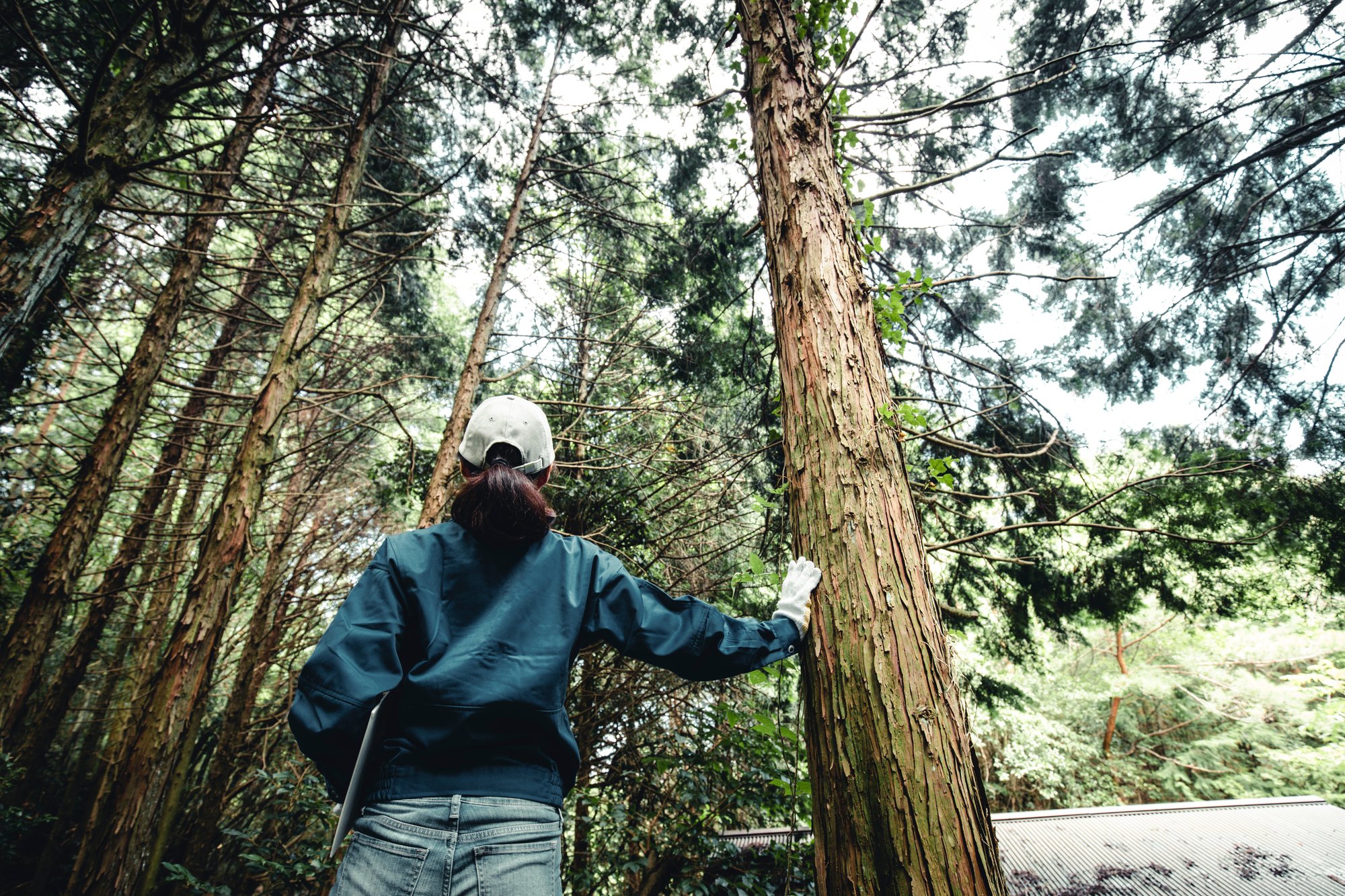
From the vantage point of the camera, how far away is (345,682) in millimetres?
1227

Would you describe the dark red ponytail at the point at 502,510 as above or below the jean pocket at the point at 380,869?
above

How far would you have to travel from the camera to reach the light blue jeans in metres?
1.16

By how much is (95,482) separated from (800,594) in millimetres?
5655

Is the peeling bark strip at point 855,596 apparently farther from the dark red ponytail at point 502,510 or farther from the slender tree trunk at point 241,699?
the slender tree trunk at point 241,699

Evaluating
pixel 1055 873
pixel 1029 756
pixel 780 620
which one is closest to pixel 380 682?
pixel 780 620

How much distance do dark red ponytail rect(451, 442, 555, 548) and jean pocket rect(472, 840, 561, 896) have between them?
73cm

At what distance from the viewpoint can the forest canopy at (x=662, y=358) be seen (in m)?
2.62

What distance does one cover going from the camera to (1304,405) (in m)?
4.46

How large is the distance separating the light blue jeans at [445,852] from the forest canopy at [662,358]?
0.82 metres

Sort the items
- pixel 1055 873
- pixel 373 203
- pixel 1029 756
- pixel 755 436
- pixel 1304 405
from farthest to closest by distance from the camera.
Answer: pixel 1029 756 → pixel 1055 873 → pixel 755 436 → pixel 1304 405 → pixel 373 203

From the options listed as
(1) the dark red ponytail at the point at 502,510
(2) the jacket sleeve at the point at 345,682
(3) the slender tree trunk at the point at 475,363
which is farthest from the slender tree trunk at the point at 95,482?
(2) the jacket sleeve at the point at 345,682

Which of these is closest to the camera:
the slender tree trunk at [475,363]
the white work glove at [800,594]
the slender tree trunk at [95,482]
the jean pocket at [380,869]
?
the jean pocket at [380,869]

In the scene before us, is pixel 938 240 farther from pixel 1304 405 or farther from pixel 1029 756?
pixel 1029 756

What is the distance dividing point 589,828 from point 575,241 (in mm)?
6069
